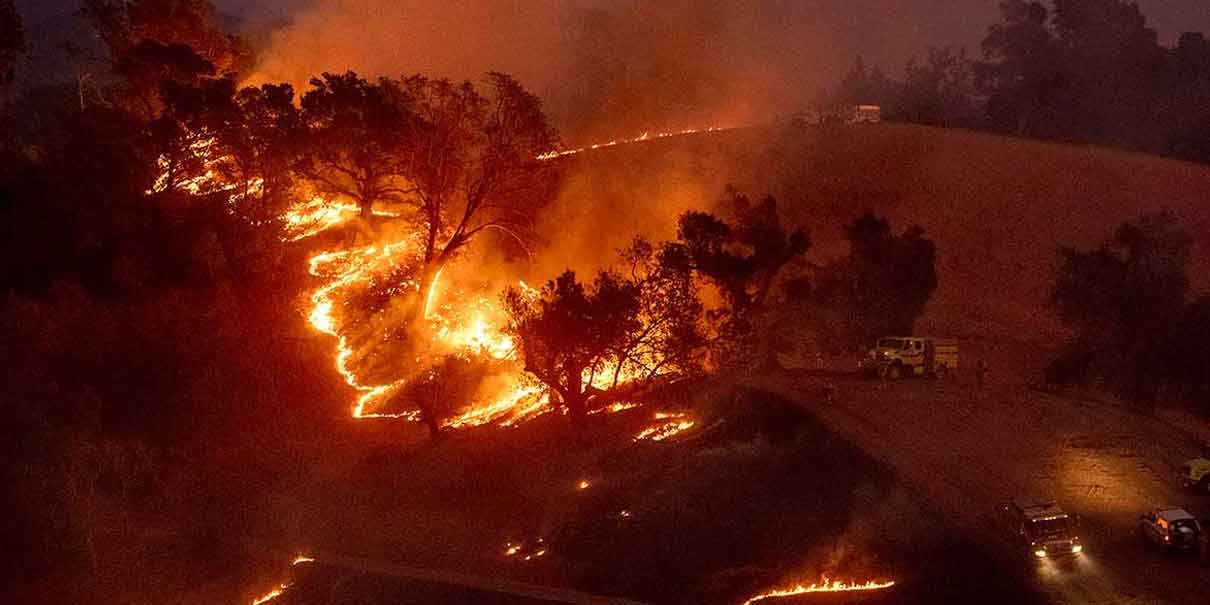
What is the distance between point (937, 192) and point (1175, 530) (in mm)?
35771

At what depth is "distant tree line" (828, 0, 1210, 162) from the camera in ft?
232

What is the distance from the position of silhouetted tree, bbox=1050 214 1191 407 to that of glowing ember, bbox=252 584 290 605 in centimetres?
2700

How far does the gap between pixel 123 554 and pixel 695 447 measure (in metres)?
15.0

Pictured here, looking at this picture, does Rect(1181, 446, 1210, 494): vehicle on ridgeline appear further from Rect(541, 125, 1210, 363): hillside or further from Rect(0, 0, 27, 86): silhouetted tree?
Rect(0, 0, 27, 86): silhouetted tree

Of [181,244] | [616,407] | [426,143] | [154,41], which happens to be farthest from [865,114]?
[181,244]

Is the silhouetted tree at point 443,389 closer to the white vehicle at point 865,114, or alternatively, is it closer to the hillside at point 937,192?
the hillside at point 937,192

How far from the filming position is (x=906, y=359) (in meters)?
34.9

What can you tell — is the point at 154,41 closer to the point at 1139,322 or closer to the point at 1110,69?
the point at 1139,322

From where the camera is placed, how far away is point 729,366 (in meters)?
32.8

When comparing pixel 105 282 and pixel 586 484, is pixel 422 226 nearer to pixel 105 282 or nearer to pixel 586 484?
pixel 105 282

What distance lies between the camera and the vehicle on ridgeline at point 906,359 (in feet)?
114

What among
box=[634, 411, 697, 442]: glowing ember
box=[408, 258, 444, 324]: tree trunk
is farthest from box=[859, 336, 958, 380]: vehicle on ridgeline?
box=[408, 258, 444, 324]: tree trunk

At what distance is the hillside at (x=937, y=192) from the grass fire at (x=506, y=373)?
34cm

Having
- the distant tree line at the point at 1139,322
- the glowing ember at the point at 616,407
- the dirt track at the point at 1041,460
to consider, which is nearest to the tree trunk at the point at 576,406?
the glowing ember at the point at 616,407
